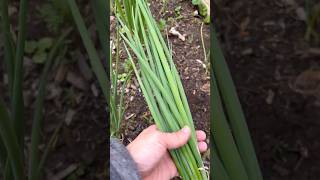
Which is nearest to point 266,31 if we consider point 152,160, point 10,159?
point 152,160

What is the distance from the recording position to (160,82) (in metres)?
0.73

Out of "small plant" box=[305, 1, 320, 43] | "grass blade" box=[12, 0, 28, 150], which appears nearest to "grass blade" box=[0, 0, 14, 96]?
"grass blade" box=[12, 0, 28, 150]

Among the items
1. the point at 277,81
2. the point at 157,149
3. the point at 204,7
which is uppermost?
the point at 204,7

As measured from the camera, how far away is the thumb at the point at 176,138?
722mm

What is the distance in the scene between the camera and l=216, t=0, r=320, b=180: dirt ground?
68cm

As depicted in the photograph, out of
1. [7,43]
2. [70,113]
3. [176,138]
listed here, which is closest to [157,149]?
[176,138]

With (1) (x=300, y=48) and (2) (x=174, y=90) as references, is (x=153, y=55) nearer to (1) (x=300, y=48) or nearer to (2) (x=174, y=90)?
(2) (x=174, y=90)

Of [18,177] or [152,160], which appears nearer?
[18,177]

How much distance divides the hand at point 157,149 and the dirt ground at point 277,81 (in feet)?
0.34

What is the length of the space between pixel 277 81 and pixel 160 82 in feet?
0.59

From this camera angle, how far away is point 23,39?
24.8 inches

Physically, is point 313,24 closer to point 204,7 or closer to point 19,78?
point 204,7

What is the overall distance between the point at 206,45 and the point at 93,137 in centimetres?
23

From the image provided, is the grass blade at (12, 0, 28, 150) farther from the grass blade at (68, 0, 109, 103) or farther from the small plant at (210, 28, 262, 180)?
the small plant at (210, 28, 262, 180)
